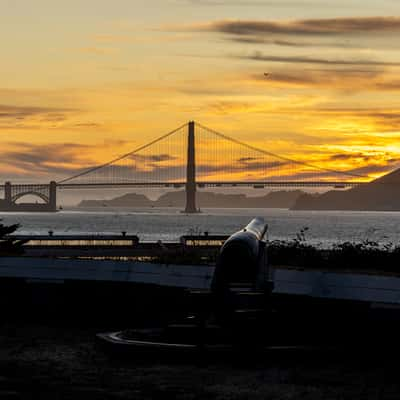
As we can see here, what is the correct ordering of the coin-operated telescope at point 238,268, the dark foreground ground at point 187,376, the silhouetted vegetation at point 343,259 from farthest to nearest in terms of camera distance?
the silhouetted vegetation at point 343,259 → the coin-operated telescope at point 238,268 → the dark foreground ground at point 187,376

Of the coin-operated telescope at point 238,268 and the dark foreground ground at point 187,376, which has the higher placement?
the coin-operated telescope at point 238,268

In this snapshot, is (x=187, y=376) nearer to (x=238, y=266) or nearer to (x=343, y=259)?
(x=238, y=266)

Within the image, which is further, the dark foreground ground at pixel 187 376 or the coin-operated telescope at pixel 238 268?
the coin-operated telescope at pixel 238 268

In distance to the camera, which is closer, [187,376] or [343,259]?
[187,376]

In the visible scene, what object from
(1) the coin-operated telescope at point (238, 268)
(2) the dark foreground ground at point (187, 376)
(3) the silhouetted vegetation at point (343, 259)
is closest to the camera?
(2) the dark foreground ground at point (187, 376)

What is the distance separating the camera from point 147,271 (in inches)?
688

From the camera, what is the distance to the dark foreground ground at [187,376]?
1163 cm

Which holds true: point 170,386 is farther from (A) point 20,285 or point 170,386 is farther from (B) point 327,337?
(A) point 20,285

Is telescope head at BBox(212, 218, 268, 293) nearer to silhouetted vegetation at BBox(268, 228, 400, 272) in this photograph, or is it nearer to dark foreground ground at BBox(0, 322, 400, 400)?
dark foreground ground at BBox(0, 322, 400, 400)

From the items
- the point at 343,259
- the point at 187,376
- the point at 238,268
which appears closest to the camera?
the point at 187,376

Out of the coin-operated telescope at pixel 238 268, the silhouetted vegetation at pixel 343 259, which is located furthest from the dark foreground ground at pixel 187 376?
the silhouetted vegetation at pixel 343 259

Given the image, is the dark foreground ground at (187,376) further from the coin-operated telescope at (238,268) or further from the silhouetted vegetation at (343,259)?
the silhouetted vegetation at (343,259)

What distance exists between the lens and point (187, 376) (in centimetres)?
1266

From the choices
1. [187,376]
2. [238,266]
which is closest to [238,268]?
[238,266]
